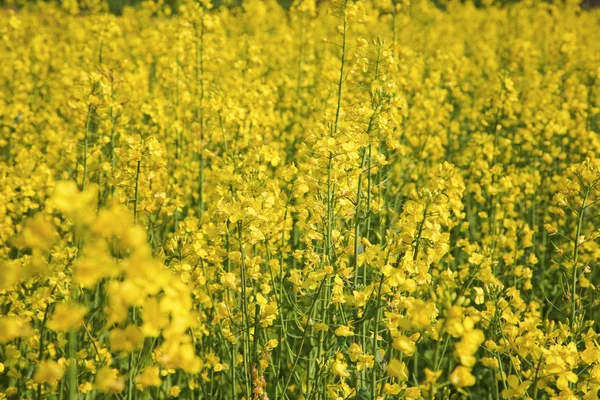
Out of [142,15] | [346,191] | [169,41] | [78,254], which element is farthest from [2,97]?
[142,15]

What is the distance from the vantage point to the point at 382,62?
3.19 meters

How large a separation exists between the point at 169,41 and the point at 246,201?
388cm

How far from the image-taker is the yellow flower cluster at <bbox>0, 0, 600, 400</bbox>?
129 cm

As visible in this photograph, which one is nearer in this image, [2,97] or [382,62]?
[382,62]

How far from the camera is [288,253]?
387cm

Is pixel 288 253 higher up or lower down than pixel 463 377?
lower down

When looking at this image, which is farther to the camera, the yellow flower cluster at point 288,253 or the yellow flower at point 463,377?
the yellow flower cluster at point 288,253

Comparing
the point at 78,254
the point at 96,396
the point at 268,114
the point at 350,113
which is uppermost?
the point at 350,113

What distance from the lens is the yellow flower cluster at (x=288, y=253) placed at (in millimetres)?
1293

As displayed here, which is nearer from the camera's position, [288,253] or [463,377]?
[463,377]

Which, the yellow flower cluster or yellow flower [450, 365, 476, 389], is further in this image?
the yellow flower cluster

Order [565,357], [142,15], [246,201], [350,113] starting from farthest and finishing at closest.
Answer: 1. [142,15]
2. [350,113]
3. [246,201]
4. [565,357]

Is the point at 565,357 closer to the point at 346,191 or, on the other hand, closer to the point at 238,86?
the point at 346,191

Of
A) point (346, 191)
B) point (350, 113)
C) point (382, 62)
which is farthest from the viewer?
point (382, 62)
